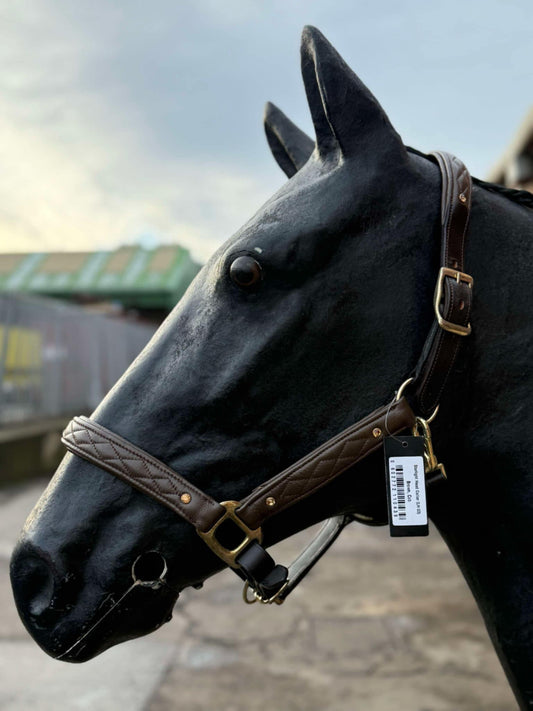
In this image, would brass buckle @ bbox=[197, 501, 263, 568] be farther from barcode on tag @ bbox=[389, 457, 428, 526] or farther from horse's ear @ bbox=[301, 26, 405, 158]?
horse's ear @ bbox=[301, 26, 405, 158]

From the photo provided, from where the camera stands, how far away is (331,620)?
383cm

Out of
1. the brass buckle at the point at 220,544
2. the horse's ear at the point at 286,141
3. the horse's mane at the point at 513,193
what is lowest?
the brass buckle at the point at 220,544

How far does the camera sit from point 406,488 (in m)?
0.96

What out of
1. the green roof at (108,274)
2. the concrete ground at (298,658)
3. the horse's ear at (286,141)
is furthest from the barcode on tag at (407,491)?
the green roof at (108,274)

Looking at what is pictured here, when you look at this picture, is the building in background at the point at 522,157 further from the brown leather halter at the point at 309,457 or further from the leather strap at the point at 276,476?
the leather strap at the point at 276,476

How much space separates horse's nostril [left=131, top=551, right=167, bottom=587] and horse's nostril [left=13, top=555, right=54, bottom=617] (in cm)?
13

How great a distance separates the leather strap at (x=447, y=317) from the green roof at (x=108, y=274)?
59.7ft

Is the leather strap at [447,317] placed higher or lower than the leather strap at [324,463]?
higher

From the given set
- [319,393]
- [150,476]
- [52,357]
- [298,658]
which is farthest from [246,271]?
[52,357]

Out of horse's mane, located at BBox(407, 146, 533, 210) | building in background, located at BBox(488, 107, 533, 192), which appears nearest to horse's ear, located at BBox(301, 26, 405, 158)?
horse's mane, located at BBox(407, 146, 533, 210)

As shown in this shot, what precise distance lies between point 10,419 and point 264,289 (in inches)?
316

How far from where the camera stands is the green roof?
1933 centimetres

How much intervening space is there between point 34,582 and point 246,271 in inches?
22.2

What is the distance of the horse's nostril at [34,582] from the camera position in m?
0.95
